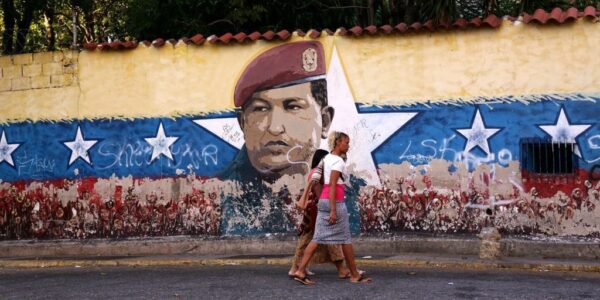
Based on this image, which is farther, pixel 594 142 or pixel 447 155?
pixel 447 155

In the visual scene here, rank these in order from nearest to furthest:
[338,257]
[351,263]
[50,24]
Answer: [351,263]
[338,257]
[50,24]

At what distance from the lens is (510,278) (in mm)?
8656

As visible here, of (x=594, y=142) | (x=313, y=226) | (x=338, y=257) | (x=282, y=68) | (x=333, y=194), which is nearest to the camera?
(x=333, y=194)

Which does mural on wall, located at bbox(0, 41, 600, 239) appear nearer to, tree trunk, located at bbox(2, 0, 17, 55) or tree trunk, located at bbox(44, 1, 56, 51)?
tree trunk, located at bbox(2, 0, 17, 55)

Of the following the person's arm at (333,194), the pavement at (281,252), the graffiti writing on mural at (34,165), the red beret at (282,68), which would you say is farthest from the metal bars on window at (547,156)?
the graffiti writing on mural at (34,165)

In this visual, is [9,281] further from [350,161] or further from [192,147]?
[350,161]

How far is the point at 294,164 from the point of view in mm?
11539

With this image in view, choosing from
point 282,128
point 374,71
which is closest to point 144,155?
point 282,128

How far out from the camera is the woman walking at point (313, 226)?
852 centimetres

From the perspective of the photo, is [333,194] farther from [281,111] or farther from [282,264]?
[281,111]

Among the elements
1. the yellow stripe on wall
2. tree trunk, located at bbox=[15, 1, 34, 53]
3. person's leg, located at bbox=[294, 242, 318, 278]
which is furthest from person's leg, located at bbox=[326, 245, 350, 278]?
tree trunk, located at bbox=[15, 1, 34, 53]

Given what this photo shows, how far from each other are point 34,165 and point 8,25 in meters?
4.96

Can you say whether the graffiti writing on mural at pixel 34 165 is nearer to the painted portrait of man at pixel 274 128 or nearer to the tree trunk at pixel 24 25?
the painted portrait of man at pixel 274 128

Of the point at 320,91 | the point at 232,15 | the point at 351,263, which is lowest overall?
the point at 351,263
